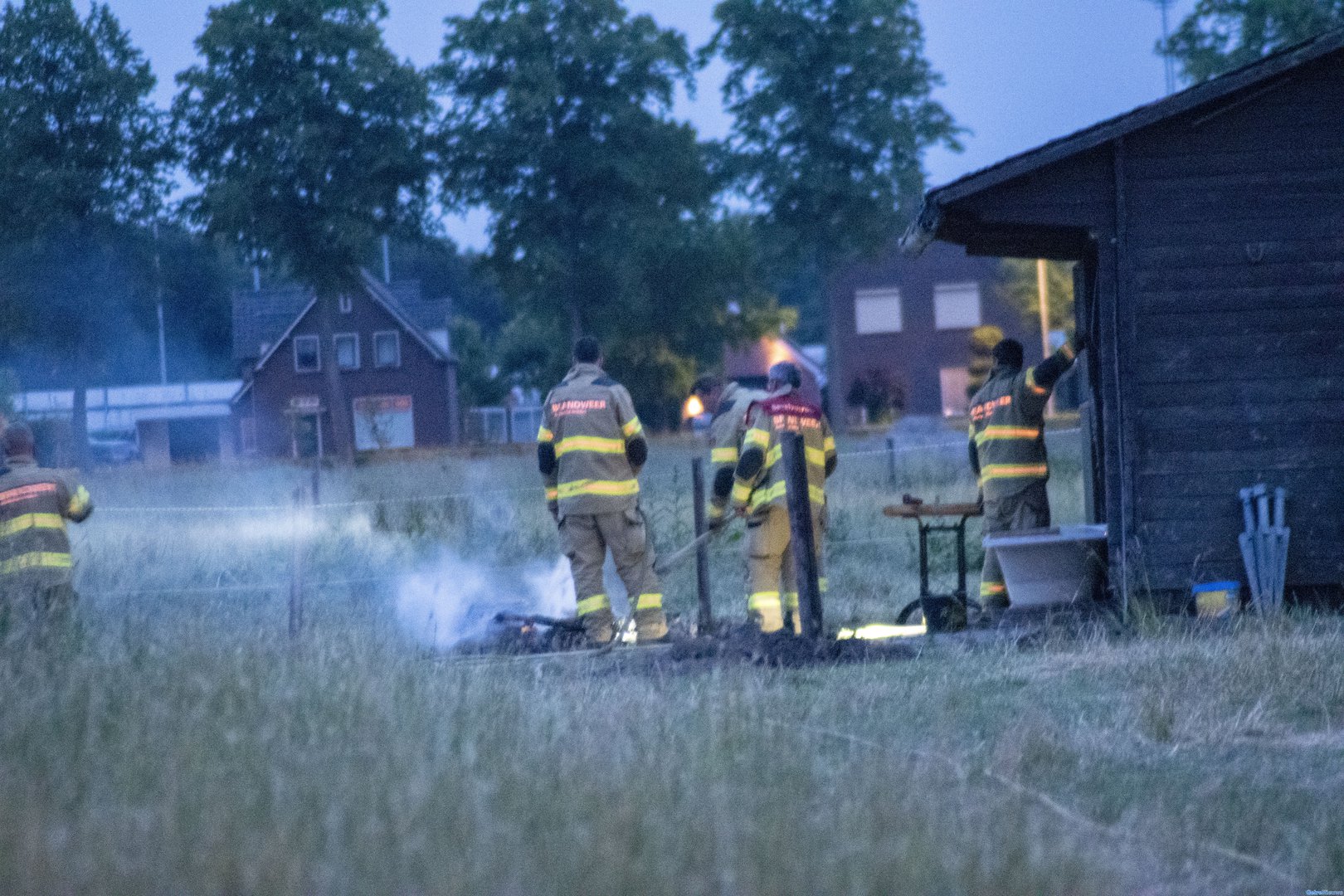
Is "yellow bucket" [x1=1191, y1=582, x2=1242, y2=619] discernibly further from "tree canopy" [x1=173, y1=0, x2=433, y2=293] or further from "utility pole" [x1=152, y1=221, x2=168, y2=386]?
"utility pole" [x1=152, y1=221, x2=168, y2=386]

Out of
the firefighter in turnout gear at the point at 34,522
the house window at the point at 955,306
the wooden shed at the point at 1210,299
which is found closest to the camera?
the firefighter in turnout gear at the point at 34,522

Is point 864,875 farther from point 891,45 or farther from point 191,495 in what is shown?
point 891,45

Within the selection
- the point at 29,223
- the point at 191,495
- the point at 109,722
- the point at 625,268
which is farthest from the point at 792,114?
the point at 109,722

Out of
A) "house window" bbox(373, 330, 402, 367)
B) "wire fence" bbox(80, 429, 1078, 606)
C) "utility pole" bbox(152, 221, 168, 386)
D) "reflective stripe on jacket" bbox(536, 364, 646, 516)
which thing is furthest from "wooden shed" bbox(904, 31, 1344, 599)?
"house window" bbox(373, 330, 402, 367)

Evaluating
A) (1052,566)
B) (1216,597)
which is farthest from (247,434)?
(1216,597)

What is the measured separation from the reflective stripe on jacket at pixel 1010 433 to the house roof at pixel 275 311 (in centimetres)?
4991

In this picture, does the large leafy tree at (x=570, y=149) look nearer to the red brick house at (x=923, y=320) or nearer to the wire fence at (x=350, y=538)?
the red brick house at (x=923, y=320)

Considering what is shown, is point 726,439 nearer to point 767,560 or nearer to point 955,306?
point 767,560

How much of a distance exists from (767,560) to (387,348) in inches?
1891

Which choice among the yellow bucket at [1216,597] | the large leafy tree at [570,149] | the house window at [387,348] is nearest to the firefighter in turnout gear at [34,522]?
the yellow bucket at [1216,597]

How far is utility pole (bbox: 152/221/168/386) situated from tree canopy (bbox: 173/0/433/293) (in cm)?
304

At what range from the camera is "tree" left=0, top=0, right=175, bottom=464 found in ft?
130

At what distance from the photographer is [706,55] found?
142 feet

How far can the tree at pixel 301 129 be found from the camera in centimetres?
3925
